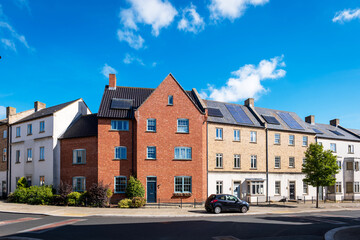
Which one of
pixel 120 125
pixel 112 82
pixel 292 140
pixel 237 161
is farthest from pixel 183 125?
pixel 292 140

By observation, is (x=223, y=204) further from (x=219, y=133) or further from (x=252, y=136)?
(x=252, y=136)

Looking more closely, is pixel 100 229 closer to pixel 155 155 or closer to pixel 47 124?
pixel 155 155

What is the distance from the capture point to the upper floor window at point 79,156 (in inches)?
1303

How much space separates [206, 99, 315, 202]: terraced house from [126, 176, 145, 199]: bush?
8649 millimetres

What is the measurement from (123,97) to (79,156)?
843cm

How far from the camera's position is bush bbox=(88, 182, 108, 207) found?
95.3ft

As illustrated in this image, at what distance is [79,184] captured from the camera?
107ft

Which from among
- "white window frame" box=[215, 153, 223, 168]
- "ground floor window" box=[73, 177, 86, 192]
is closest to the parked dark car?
"white window frame" box=[215, 153, 223, 168]

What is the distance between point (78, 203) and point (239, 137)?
67.8ft

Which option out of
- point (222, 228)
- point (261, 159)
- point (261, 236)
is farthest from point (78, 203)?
point (261, 159)

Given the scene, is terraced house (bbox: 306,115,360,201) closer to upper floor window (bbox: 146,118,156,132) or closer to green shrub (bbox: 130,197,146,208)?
upper floor window (bbox: 146,118,156,132)

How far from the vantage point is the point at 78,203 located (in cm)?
2959

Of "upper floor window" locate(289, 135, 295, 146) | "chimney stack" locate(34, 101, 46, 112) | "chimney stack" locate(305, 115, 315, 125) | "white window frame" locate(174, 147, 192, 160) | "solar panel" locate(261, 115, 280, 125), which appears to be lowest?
"white window frame" locate(174, 147, 192, 160)

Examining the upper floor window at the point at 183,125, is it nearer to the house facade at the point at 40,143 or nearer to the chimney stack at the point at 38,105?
the house facade at the point at 40,143
